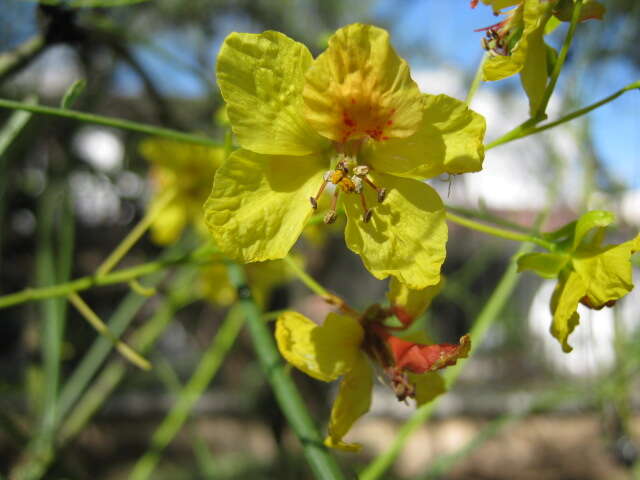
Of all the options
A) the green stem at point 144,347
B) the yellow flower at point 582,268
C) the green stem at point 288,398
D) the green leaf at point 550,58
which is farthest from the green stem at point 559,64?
the green stem at point 144,347

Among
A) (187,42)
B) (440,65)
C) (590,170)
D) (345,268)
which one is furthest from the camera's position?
(345,268)

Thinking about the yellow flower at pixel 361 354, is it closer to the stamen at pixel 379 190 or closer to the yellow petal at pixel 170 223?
the stamen at pixel 379 190

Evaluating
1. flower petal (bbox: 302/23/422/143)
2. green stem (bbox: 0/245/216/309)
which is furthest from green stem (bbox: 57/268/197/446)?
flower petal (bbox: 302/23/422/143)

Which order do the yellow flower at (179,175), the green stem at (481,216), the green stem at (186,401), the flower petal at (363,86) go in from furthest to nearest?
the yellow flower at (179,175), the green stem at (186,401), the green stem at (481,216), the flower petal at (363,86)

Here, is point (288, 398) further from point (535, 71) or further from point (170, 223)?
point (170, 223)

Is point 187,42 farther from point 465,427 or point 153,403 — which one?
point 465,427

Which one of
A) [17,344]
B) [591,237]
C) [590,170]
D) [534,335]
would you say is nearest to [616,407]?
[590,170]

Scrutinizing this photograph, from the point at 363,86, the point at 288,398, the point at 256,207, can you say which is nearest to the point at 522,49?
the point at 363,86
